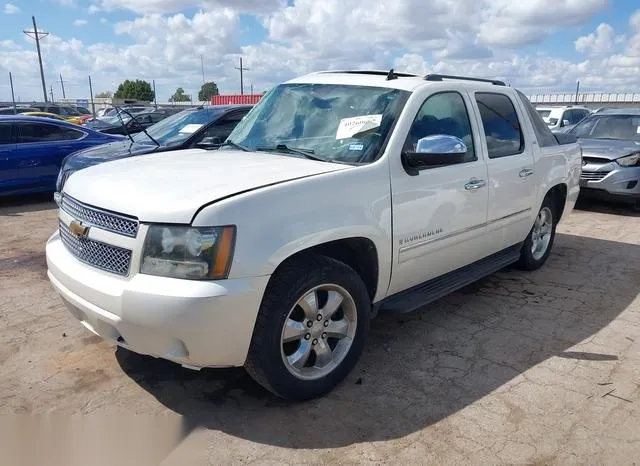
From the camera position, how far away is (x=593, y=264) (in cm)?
609

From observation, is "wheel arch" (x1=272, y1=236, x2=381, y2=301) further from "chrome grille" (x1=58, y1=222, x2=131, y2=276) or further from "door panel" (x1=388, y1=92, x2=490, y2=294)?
"chrome grille" (x1=58, y1=222, x2=131, y2=276)

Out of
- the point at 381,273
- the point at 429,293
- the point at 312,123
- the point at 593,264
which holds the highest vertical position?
the point at 312,123

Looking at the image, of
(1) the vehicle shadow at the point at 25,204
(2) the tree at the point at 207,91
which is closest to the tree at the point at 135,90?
(2) the tree at the point at 207,91

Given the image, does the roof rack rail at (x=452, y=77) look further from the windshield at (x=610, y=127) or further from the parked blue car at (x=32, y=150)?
the parked blue car at (x=32, y=150)

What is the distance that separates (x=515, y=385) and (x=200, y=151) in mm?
2812

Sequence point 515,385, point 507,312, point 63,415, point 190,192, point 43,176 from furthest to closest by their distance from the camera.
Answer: point 43,176, point 507,312, point 515,385, point 63,415, point 190,192

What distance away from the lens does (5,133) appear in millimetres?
8945

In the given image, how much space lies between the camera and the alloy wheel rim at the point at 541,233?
559cm

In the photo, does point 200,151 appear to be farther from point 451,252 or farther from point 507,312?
point 507,312

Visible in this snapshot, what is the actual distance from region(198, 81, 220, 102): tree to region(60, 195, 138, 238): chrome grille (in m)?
56.9

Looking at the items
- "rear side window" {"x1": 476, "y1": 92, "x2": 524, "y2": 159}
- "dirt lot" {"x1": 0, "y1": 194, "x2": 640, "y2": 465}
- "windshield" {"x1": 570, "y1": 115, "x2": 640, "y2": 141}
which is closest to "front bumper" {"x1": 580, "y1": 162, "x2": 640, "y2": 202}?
"windshield" {"x1": 570, "y1": 115, "x2": 640, "y2": 141}

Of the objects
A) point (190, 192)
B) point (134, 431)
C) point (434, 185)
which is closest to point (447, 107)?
point (434, 185)

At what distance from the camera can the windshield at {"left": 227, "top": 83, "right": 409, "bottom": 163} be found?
3.57m

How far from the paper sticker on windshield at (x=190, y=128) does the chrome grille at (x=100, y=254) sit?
16.0 feet
